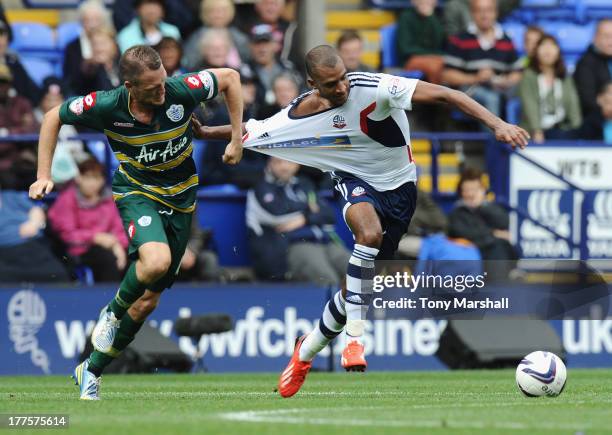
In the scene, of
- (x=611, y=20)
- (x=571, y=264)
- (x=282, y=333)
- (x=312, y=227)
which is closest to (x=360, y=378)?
(x=282, y=333)

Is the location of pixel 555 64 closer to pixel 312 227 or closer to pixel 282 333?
pixel 312 227

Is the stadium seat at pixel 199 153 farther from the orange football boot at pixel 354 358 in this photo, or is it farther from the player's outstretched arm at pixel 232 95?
the orange football boot at pixel 354 358

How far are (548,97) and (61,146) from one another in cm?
625

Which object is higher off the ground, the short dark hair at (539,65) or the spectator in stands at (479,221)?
→ the short dark hair at (539,65)

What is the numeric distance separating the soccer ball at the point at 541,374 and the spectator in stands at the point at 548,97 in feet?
26.6

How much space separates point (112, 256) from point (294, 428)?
7.76 m

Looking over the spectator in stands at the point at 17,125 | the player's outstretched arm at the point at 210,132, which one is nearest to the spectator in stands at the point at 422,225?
the spectator in stands at the point at 17,125

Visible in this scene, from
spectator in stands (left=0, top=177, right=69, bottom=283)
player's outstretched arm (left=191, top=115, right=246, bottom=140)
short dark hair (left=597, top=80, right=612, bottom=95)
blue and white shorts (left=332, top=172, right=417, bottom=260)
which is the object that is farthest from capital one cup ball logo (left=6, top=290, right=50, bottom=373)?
short dark hair (left=597, top=80, right=612, bottom=95)

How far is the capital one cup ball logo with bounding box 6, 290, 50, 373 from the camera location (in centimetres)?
1456

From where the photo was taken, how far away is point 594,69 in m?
18.3

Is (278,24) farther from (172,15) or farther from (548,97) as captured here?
(548,97)

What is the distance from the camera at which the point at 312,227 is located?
51.9ft

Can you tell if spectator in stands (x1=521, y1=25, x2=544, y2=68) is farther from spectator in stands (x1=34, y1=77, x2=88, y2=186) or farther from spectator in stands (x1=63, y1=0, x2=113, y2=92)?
spectator in stands (x1=34, y1=77, x2=88, y2=186)

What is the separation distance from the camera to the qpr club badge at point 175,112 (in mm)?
9984
